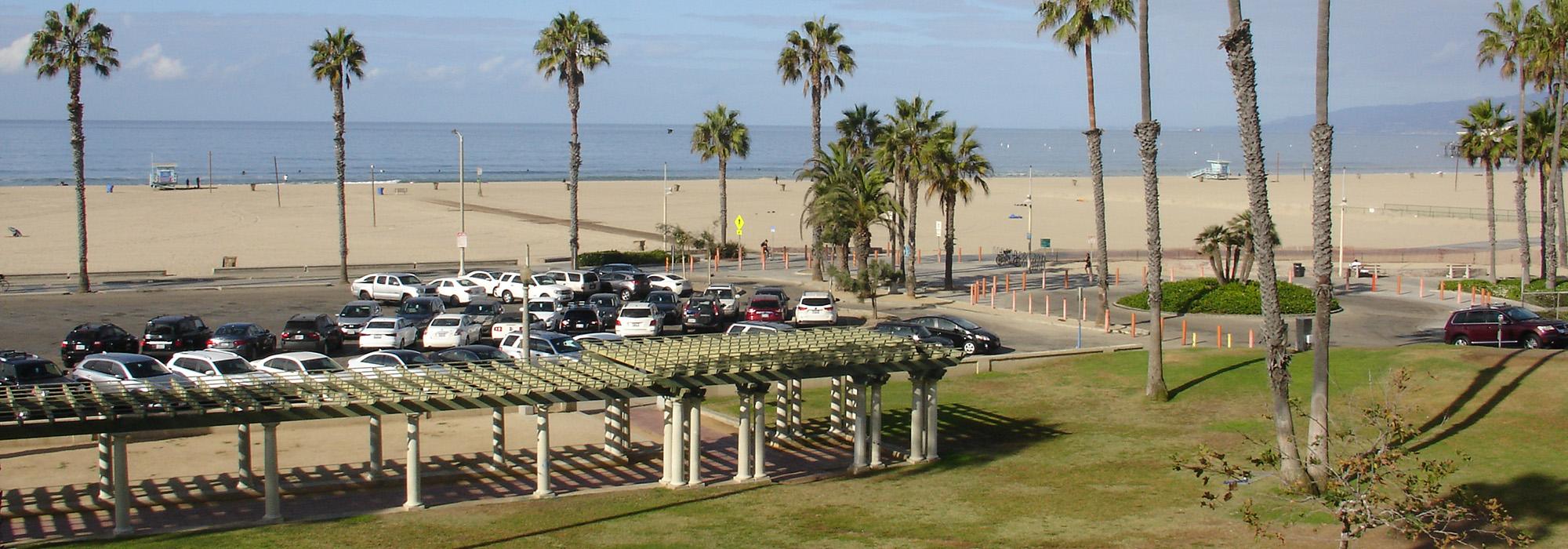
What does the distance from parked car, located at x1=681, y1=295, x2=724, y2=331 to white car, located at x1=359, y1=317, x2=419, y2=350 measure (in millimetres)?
9425

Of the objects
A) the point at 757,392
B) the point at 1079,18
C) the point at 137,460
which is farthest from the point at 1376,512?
the point at 1079,18

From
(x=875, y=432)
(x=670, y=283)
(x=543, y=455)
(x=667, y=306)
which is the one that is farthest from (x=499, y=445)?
(x=670, y=283)

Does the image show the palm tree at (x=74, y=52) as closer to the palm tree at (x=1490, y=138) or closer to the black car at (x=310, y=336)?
the black car at (x=310, y=336)

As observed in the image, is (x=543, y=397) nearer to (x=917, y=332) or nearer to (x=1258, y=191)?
(x=1258, y=191)

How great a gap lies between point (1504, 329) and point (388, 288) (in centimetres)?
3882

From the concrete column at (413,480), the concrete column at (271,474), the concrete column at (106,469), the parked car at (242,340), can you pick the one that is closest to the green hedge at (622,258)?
the parked car at (242,340)

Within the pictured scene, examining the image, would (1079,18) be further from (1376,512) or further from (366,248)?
(366,248)

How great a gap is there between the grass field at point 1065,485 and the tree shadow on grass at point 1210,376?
7 centimetres

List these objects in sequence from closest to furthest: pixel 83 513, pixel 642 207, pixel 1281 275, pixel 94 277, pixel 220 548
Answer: pixel 220 548 < pixel 83 513 < pixel 94 277 < pixel 1281 275 < pixel 642 207

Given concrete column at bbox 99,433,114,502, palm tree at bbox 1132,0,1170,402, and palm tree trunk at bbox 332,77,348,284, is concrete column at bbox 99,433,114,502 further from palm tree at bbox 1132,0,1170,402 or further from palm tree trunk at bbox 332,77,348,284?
palm tree trunk at bbox 332,77,348,284

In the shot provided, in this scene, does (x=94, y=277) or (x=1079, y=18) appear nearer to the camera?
(x=1079, y=18)

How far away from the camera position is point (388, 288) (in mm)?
52750

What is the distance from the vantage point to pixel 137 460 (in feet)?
85.6

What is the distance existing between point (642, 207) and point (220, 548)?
91.4 meters
